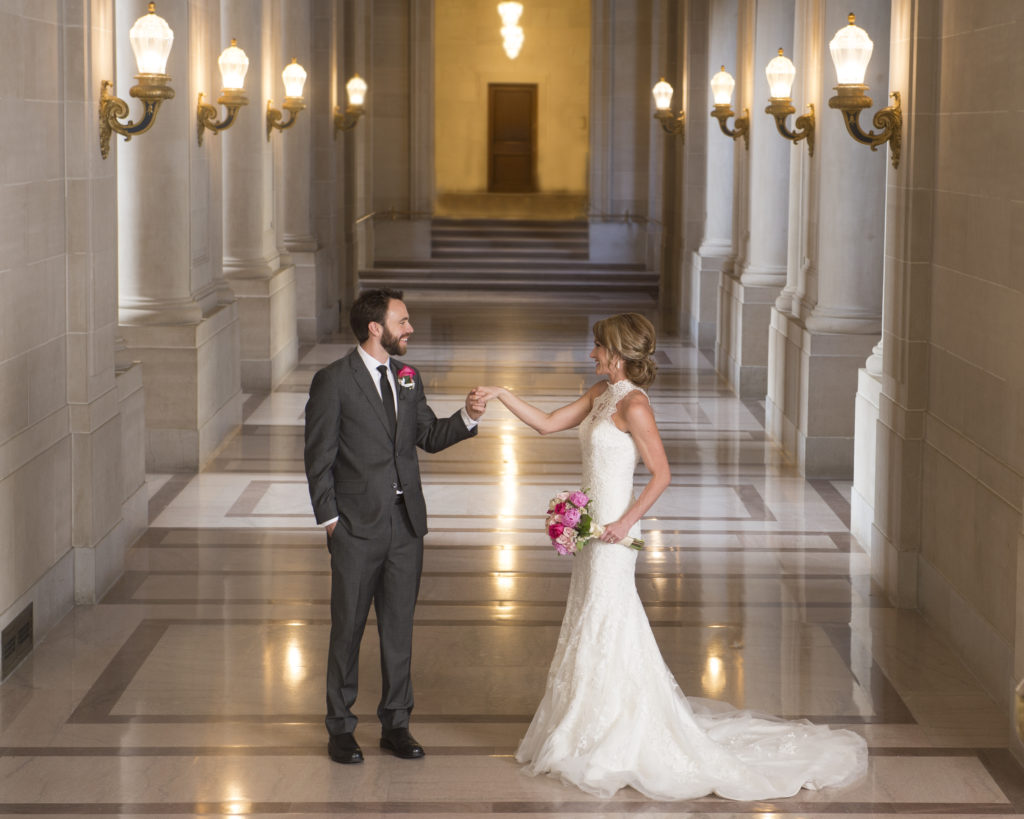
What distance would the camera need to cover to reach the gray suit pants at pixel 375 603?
5.88 meters

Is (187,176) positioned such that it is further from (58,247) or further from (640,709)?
(640,709)

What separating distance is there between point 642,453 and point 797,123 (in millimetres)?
6977

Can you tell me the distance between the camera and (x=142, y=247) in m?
11.7

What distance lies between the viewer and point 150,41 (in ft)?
29.8

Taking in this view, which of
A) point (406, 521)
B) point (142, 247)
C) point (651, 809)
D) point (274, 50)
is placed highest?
point (274, 50)

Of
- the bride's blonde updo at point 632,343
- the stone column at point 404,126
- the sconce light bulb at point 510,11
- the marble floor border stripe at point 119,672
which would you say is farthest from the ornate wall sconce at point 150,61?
the sconce light bulb at point 510,11

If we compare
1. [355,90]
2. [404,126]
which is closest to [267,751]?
[355,90]

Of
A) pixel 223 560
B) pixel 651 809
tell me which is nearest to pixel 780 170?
pixel 223 560

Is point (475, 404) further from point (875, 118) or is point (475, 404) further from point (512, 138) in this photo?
point (512, 138)

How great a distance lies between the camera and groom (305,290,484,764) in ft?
19.1

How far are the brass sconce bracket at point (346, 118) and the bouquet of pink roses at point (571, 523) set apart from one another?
616 inches

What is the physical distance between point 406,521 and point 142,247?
6497 millimetres

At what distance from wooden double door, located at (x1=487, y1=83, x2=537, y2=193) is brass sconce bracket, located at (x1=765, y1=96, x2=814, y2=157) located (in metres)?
22.7

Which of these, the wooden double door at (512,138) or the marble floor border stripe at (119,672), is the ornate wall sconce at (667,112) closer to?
the marble floor border stripe at (119,672)
